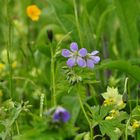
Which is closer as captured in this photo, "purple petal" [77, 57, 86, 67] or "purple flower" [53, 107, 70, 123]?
"purple flower" [53, 107, 70, 123]

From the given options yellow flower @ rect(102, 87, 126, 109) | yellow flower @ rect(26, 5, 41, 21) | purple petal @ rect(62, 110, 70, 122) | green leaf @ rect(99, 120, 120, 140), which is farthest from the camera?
yellow flower @ rect(26, 5, 41, 21)

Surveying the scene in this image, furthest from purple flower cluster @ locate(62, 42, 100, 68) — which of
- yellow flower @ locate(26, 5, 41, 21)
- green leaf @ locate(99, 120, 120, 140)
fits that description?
yellow flower @ locate(26, 5, 41, 21)

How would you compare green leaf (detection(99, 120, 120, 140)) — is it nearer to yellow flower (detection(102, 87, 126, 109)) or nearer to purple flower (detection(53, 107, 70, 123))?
yellow flower (detection(102, 87, 126, 109))

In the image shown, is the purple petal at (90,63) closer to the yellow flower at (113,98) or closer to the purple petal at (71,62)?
the purple petal at (71,62)

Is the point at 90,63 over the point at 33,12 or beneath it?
beneath

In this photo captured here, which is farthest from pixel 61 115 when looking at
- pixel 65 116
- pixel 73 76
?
pixel 73 76

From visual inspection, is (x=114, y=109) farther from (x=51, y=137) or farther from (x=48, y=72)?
(x=48, y=72)

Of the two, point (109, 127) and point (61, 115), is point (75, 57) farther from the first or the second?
point (61, 115)

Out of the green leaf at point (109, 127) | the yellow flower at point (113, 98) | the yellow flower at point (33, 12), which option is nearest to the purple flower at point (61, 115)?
the green leaf at point (109, 127)

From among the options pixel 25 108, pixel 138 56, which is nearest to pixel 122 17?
pixel 138 56
